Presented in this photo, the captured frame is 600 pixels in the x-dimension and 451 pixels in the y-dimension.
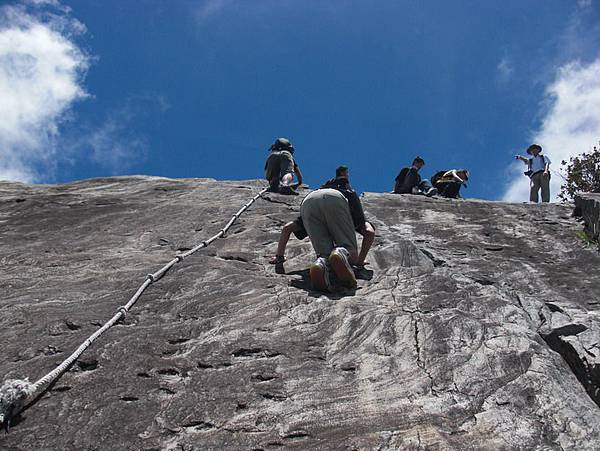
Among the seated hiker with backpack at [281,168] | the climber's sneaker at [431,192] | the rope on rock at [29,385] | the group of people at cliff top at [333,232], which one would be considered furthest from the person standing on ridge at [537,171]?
the rope on rock at [29,385]

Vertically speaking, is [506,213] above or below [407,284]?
above

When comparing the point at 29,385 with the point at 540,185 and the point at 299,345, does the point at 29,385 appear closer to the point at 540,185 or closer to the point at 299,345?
the point at 299,345

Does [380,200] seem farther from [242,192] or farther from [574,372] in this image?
[574,372]

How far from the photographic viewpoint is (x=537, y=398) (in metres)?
4.95

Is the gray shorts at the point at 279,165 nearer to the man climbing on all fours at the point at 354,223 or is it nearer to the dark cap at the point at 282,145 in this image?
the dark cap at the point at 282,145

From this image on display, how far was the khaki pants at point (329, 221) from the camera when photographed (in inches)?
320

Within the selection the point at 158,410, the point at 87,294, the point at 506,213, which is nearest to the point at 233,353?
the point at 158,410

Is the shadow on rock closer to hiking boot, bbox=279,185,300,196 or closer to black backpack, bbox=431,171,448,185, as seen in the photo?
hiking boot, bbox=279,185,300,196

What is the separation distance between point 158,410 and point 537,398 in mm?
2922

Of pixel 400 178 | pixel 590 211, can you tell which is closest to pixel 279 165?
pixel 400 178

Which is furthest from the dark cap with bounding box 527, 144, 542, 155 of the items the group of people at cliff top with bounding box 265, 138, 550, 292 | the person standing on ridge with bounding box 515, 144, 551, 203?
the group of people at cliff top with bounding box 265, 138, 550, 292

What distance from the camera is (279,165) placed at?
569 inches

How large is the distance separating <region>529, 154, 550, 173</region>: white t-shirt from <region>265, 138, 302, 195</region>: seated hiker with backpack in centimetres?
586

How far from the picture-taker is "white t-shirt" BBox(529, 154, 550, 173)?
50.9 feet
